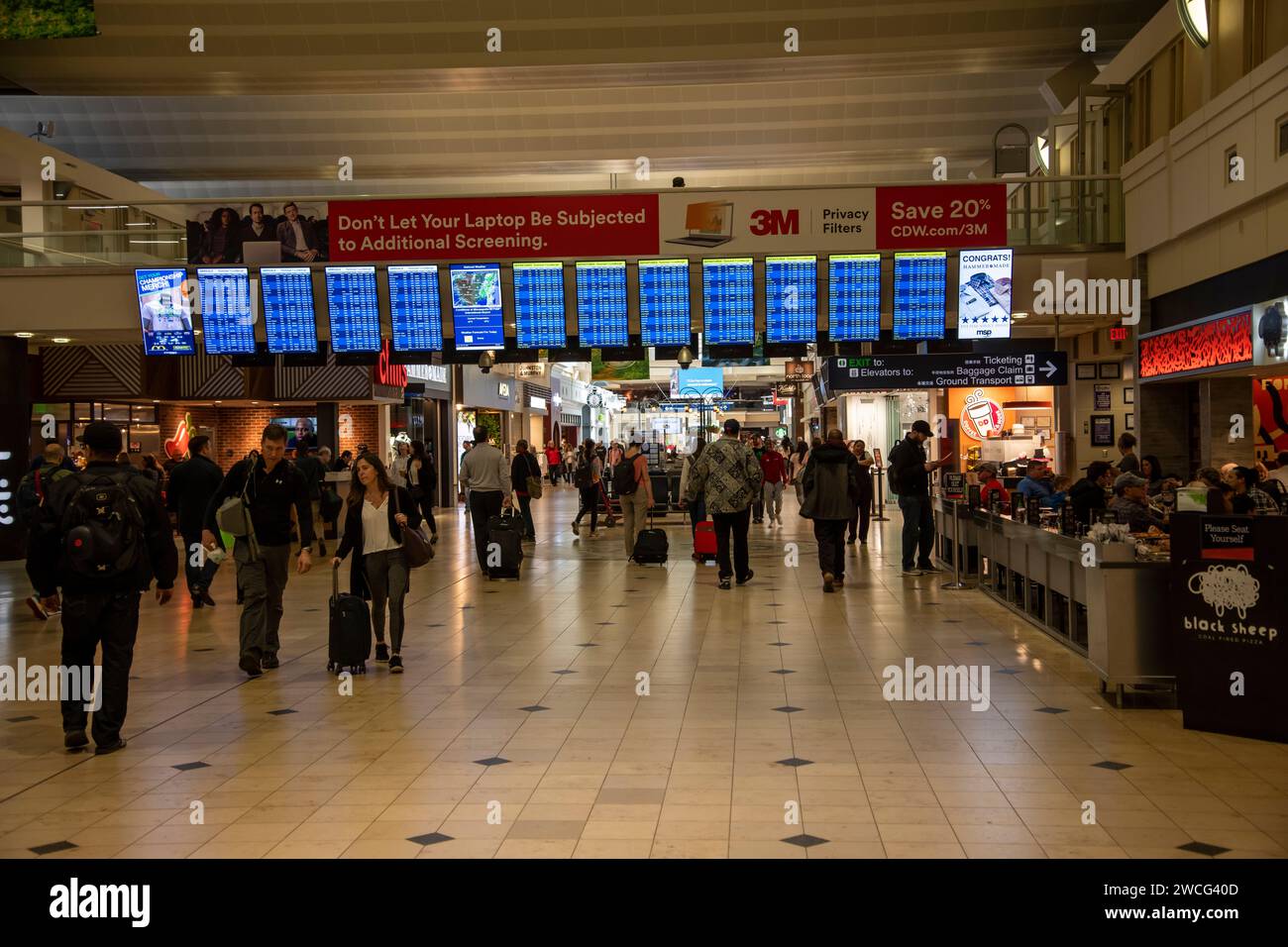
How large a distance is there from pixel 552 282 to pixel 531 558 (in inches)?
184

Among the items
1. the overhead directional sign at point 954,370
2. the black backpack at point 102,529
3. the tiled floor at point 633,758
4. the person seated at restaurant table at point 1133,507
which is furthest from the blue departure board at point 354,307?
the person seated at restaurant table at point 1133,507

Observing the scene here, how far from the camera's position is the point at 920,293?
14.3 metres

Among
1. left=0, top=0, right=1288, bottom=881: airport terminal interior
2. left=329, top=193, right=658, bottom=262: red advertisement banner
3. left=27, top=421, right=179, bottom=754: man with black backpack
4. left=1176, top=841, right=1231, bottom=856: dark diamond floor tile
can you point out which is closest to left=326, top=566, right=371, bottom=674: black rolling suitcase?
left=0, top=0, right=1288, bottom=881: airport terminal interior

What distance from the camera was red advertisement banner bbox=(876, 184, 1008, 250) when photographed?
13.8 metres

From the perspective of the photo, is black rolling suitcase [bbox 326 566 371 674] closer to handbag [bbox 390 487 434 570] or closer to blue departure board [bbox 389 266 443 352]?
handbag [bbox 390 487 434 570]

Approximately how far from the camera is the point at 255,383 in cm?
2541

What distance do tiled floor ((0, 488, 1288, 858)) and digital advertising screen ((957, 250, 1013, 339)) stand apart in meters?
4.67

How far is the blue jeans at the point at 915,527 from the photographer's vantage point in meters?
14.5

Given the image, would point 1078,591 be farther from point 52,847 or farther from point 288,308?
point 288,308

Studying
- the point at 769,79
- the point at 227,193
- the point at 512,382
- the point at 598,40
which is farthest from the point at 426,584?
the point at 512,382

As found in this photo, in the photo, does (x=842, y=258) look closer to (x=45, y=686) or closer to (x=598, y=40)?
(x=598, y=40)

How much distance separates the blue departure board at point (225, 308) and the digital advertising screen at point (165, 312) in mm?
204

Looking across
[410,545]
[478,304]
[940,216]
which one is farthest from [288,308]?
[940,216]

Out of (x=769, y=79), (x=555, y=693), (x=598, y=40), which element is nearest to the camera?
(x=555, y=693)
